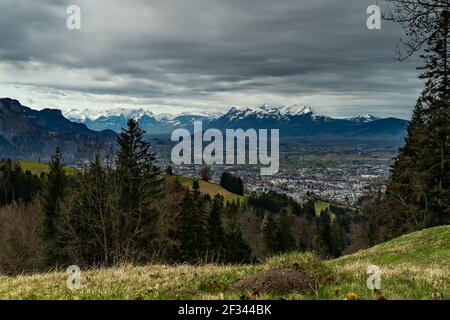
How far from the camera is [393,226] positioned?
51.0 metres

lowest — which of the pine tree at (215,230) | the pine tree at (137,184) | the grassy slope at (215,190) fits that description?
the grassy slope at (215,190)

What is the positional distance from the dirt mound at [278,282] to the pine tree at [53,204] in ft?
138

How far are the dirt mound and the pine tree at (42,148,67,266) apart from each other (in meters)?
42.2

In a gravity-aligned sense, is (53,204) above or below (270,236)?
above

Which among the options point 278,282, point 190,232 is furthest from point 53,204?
point 278,282

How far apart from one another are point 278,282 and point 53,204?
168 feet

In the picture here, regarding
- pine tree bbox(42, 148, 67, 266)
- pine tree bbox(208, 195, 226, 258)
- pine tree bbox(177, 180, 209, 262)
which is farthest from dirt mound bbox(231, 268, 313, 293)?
pine tree bbox(208, 195, 226, 258)

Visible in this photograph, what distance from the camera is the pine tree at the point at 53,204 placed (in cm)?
4779

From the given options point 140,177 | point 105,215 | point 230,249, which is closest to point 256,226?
point 230,249

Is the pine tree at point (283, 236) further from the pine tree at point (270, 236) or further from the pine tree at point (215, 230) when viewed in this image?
the pine tree at point (215, 230)

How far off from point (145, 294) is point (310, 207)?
147675 millimetres

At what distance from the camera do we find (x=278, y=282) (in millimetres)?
7719

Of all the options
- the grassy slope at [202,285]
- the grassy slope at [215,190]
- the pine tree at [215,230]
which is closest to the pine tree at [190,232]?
the pine tree at [215,230]

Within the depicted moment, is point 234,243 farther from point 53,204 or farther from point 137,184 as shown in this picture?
point 53,204
